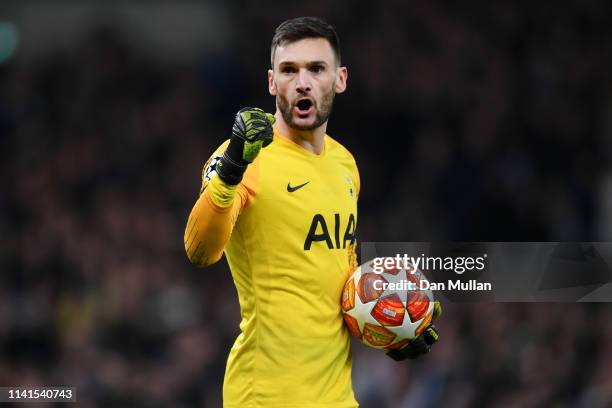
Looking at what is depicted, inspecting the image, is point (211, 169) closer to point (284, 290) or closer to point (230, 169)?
point (230, 169)

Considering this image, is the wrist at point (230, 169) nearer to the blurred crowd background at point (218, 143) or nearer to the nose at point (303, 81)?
the nose at point (303, 81)

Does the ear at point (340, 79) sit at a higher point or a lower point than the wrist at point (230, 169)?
higher

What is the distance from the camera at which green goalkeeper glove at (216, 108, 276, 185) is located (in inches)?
151

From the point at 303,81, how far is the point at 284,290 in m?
0.81

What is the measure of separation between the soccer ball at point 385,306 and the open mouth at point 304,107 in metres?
0.67

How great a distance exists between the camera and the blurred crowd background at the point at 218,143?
27.5ft

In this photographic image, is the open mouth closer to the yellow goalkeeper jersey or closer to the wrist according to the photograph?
the yellow goalkeeper jersey

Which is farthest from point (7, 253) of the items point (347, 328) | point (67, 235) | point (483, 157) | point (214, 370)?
point (347, 328)

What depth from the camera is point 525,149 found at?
32.9 ft

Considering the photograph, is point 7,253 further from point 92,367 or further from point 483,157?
point 483,157

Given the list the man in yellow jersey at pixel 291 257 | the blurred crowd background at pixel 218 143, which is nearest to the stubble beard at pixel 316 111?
the man in yellow jersey at pixel 291 257

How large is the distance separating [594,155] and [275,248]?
6.16 meters

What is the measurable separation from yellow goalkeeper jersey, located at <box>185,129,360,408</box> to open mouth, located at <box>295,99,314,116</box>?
0.55 feet

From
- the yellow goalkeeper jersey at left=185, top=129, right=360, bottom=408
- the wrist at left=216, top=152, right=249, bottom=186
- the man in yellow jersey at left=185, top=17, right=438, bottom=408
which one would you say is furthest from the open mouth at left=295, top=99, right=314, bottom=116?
the wrist at left=216, top=152, right=249, bottom=186
